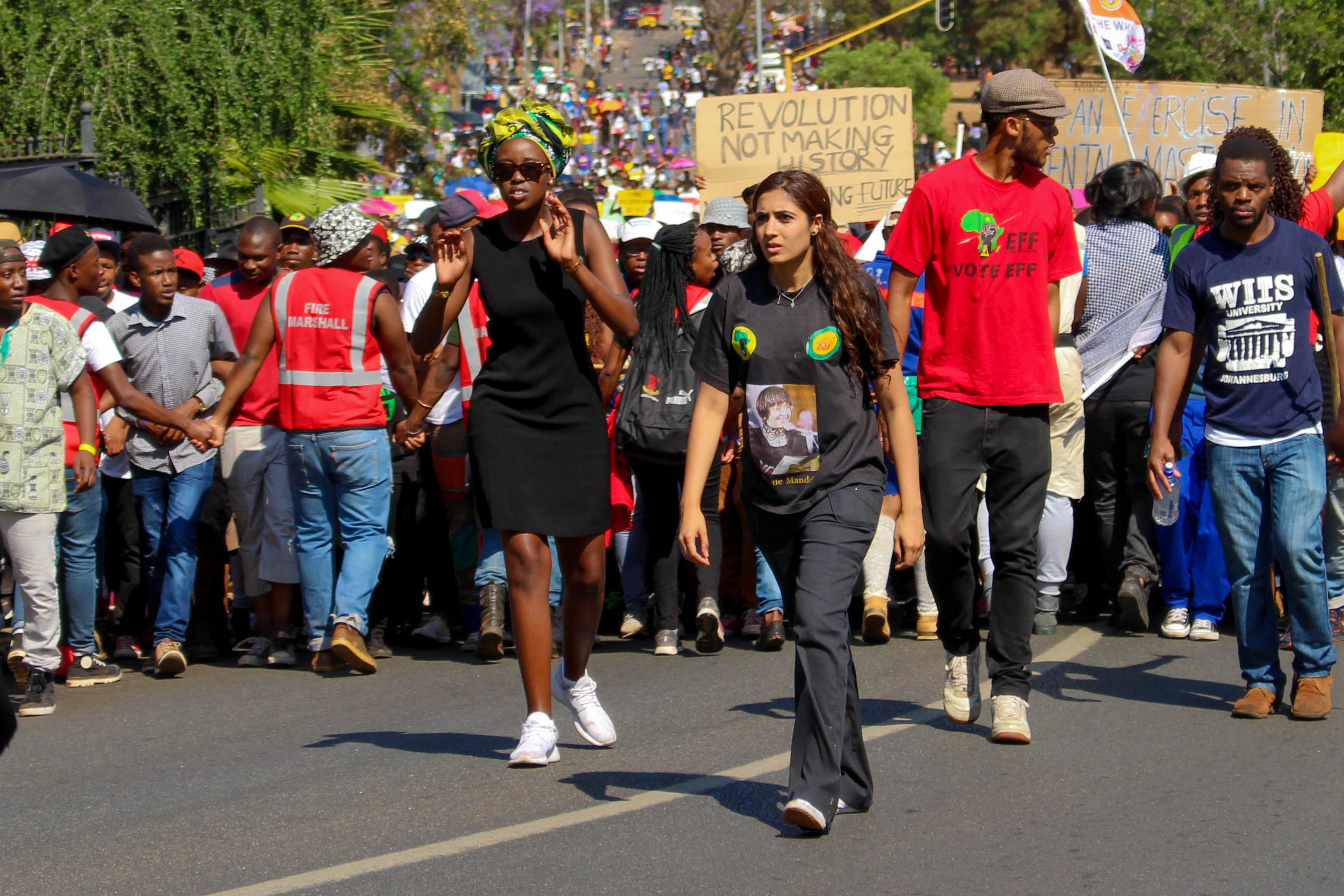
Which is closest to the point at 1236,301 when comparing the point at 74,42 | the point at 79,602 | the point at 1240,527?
the point at 1240,527

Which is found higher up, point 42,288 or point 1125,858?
point 42,288

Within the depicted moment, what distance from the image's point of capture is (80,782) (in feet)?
19.8

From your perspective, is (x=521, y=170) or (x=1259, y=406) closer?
(x=521, y=170)

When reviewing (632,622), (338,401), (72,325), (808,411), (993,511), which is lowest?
(632,622)

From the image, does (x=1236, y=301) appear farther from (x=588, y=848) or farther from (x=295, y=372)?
(x=295, y=372)

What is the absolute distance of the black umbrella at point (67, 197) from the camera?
34.3 feet

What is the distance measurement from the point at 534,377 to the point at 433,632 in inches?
134

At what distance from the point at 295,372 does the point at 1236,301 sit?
432 centimetres

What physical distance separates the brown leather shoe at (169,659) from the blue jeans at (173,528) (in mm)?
→ 39

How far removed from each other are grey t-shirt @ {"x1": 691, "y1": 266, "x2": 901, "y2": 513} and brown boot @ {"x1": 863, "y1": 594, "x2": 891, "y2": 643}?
3.16 m

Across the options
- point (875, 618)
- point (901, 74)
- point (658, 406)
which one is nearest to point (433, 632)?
point (658, 406)

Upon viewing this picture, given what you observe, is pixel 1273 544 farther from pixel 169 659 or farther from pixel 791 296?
pixel 169 659

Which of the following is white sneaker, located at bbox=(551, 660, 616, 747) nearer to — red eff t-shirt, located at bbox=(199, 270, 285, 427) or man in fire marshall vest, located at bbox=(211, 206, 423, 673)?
man in fire marshall vest, located at bbox=(211, 206, 423, 673)

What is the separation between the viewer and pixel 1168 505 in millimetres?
6711
